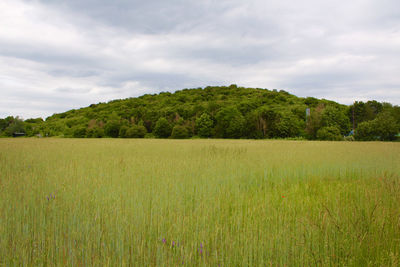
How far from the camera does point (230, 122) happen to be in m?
52.8

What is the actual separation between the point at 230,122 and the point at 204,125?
747 cm

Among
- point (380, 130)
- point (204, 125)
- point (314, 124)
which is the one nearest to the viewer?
point (380, 130)

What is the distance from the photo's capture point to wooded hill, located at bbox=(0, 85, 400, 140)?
39906mm

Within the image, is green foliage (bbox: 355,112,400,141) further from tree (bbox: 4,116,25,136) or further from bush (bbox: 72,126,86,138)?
tree (bbox: 4,116,25,136)

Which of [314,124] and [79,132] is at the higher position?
[314,124]

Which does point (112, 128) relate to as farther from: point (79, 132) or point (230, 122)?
point (230, 122)

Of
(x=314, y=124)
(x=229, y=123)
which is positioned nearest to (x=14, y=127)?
(x=229, y=123)

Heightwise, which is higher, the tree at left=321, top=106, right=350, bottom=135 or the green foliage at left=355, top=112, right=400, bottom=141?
the tree at left=321, top=106, right=350, bottom=135

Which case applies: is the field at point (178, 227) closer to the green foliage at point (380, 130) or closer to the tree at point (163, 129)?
the green foliage at point (380, 130)

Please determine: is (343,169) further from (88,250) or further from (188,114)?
(188,114)

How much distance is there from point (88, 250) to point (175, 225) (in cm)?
92

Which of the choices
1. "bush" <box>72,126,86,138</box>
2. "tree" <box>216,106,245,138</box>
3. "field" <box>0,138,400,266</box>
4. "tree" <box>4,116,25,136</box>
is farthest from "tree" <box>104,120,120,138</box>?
"field" <box>0,138,400,266</box>

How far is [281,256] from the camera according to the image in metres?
2.25

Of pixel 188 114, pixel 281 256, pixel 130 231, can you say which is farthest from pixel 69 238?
pixel 188 114
